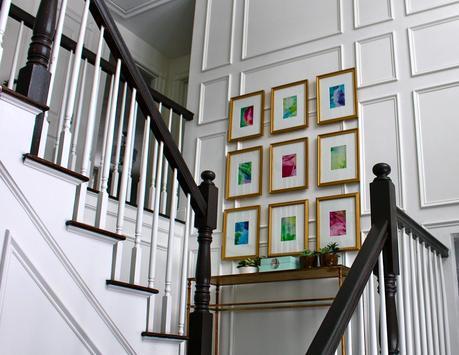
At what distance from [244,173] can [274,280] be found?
97cm

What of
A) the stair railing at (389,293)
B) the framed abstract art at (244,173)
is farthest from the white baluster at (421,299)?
the framed abstract art at (244,173)

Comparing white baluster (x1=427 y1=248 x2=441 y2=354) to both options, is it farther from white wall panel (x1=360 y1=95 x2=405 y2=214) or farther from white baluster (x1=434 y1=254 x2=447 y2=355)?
white wall panel (x1=360 y1=95 x2=405 y2=214)

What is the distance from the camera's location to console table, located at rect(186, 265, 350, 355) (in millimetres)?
3721

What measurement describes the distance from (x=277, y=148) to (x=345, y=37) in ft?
3.46

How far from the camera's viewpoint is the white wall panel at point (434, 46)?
3.97m

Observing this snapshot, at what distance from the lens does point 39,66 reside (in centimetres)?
193

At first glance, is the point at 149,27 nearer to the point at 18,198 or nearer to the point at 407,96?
the point at 407,96

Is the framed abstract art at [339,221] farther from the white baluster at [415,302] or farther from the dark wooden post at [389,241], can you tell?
the dark wooden post at [389,241]

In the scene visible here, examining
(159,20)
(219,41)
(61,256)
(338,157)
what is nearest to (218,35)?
(219,41)

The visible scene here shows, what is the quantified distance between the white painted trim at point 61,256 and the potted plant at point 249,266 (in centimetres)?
196

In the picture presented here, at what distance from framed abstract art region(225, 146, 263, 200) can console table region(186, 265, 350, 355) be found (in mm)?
756

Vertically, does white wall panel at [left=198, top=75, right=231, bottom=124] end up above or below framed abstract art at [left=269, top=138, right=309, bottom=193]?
above

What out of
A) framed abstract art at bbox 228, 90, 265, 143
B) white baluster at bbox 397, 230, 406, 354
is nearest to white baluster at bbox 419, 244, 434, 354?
white baluster at bbox 397, 230, 406, 354

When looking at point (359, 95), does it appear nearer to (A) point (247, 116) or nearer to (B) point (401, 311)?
(A) point (247, 116)
